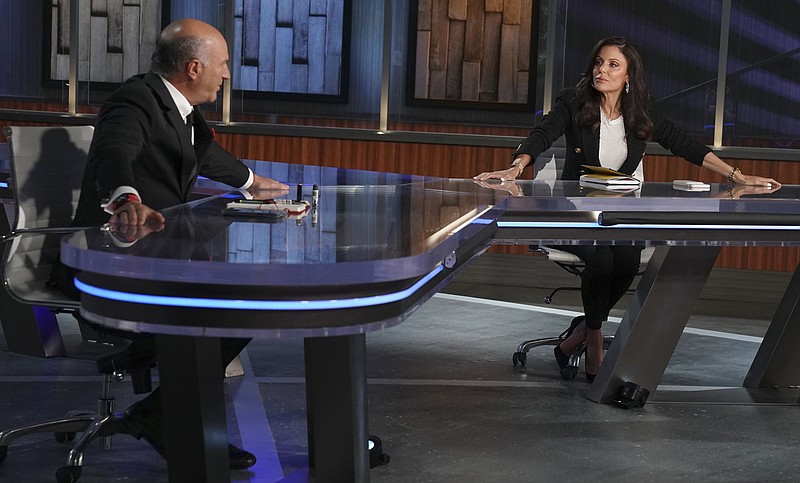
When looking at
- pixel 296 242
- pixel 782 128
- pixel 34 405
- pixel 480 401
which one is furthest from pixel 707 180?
pixel 296 242

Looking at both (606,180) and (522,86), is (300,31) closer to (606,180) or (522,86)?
(522,86)

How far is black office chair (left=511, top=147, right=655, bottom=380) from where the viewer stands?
4719 millimetres

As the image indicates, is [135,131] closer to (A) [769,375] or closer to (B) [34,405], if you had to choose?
(B) [34,405]

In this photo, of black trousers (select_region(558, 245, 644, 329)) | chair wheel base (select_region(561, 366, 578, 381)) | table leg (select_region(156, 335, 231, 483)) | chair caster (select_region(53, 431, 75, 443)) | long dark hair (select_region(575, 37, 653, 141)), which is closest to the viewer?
table leg (select_region(156, 335, 231, 483))

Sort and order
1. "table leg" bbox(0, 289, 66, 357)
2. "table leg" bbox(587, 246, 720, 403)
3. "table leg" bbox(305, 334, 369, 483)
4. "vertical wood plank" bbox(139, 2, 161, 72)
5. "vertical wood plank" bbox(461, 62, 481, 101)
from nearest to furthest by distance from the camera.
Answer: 1. "table leg" bbox(305, 334, 369, 483)
2. "table leg" bbox(0, 289, 66, 357)
3. "table leg" bbox(587, 246, 720, 403)
4. "vertical wood plank" bbox(461, 62, 481, 101)
5. "vertical wood plank" bbox(139, 2, 161, 72)

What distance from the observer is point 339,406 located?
8.71ft

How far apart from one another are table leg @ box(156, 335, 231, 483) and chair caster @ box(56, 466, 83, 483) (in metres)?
0.84

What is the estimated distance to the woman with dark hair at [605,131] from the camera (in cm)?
475

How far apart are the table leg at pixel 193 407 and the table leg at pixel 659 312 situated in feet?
7.07

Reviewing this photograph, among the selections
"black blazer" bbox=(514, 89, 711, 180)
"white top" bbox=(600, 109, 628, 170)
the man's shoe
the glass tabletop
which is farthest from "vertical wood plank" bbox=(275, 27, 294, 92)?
the man's shoe

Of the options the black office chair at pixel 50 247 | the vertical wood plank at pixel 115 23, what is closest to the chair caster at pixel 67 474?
the black office chair at pixel 50 247

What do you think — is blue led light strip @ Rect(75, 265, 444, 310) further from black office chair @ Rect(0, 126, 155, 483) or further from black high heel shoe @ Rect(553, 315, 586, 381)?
black high heel shoe @ Rect(553, 315, 586, 381)

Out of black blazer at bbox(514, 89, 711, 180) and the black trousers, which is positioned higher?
black blazer at bbox(514, 89, 711, 180)

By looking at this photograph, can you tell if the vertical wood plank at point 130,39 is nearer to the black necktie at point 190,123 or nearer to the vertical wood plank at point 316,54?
the vertical wood plank at point 316,54
